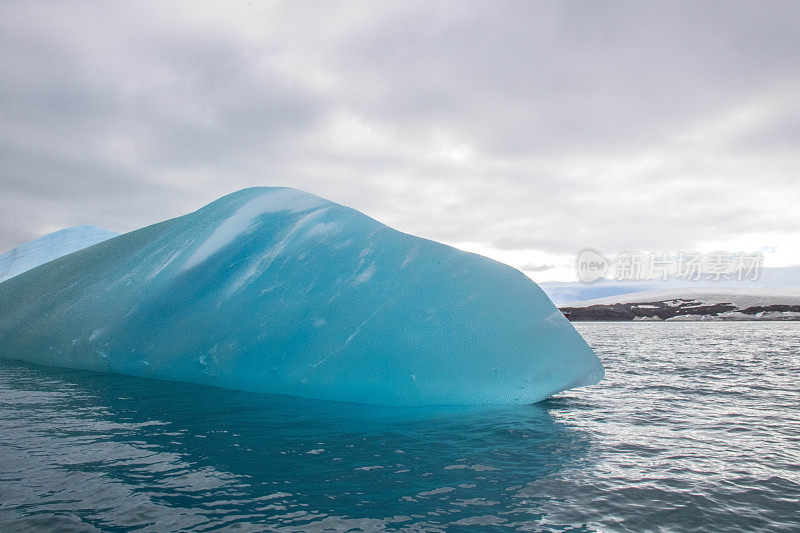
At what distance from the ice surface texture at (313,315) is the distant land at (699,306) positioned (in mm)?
96485

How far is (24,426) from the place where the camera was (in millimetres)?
6820

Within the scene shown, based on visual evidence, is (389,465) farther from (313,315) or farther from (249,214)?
(249,214)

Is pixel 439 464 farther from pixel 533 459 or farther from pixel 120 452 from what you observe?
pixel 120 452

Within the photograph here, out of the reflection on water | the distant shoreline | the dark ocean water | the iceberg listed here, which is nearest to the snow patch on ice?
the dark ocean water

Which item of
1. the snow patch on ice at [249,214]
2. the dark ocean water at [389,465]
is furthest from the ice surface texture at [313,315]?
the dark ocean water at [389,465]

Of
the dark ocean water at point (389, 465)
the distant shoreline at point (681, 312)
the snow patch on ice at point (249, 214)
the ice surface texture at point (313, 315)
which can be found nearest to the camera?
the dark ocean water at point (389, 465)

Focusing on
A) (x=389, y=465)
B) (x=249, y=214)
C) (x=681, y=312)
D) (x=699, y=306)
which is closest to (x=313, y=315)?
(x=249, y=214)

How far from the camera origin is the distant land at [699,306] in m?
88.9

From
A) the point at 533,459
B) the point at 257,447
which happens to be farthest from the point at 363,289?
the point at 533,459

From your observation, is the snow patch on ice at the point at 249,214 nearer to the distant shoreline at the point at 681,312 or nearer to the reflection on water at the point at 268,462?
the reflection on water at the point at 268,462

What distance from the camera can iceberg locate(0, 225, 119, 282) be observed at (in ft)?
84.4

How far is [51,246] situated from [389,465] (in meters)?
28.8

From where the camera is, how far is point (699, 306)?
3871 inches

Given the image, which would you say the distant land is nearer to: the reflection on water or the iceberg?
the iceberg
